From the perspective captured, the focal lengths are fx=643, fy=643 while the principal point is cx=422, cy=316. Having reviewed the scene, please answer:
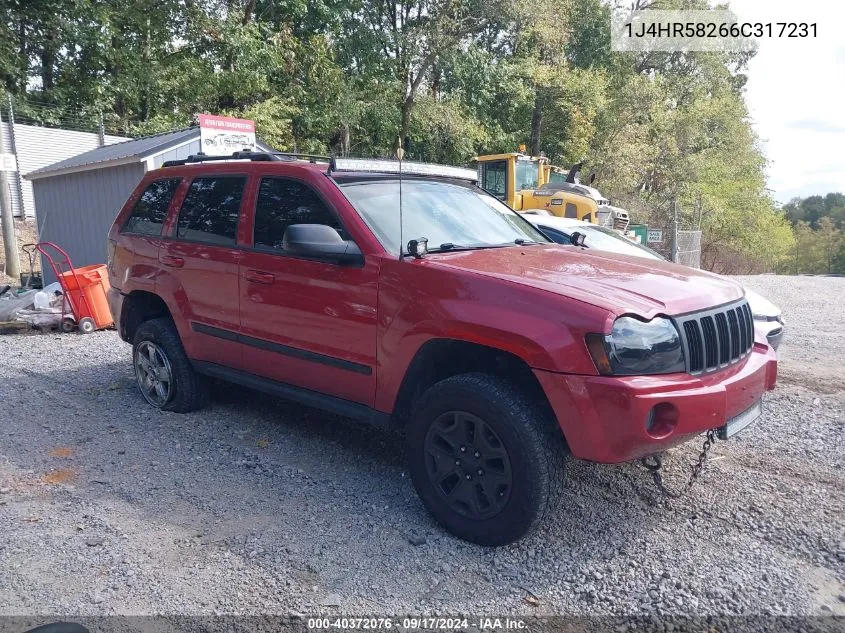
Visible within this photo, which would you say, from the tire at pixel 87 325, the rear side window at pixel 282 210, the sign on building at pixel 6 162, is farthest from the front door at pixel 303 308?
the sign on building at pixel 6 162

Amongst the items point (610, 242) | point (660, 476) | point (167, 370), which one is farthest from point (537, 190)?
point (660, 476)

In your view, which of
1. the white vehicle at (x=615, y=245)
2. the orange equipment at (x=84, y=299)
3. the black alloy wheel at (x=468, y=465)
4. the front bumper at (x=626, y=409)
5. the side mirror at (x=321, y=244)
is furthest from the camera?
the orange equipment at (x=84, y=299)

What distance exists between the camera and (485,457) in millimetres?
3244

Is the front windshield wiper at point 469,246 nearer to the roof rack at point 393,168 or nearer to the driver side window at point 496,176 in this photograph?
the roof rack at point 393,168

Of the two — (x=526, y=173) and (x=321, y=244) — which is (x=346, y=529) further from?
(x=526, y=173)

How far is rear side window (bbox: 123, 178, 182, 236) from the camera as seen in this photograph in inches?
206

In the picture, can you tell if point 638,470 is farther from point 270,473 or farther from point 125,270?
point 125,270

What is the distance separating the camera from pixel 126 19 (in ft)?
64.2

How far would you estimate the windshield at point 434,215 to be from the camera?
3.88 meters

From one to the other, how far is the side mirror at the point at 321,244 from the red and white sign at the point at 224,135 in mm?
8455

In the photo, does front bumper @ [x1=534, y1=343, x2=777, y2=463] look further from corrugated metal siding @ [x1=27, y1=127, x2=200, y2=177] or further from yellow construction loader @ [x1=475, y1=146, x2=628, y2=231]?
yellow construction loader @ [x1=475, y1=146, x2=628, y2=231]

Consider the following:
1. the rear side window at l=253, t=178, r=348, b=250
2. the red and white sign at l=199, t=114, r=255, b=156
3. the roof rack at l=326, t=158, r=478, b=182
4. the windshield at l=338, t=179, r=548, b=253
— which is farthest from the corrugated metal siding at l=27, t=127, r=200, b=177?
the windshield at l=338, t=179, r=548, b=253

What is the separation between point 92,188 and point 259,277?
32.0ft

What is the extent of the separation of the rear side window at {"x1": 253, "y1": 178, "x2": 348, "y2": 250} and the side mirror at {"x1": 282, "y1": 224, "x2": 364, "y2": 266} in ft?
0.83
